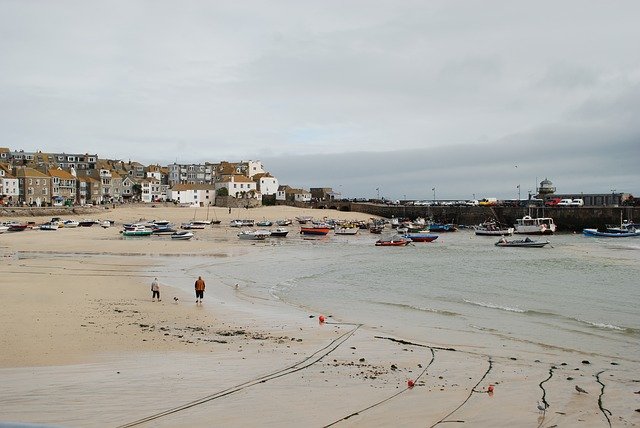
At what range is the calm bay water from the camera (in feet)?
59.2

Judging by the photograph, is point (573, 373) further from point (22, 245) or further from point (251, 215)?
point (251, 215)

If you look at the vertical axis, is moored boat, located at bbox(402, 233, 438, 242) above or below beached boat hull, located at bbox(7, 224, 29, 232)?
below

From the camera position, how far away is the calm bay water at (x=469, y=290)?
18047 mm

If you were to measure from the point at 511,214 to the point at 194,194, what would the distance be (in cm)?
6707

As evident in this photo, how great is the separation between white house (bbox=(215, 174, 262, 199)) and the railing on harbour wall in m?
24.8

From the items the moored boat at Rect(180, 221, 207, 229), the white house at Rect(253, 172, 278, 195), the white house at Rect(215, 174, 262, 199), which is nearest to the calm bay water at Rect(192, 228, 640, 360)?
the moored boat at Rect(180, 221, 207, 229)

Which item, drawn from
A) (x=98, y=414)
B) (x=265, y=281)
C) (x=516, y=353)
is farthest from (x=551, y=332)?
(x=265, y=281)

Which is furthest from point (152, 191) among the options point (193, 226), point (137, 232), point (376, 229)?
point (376, 229)

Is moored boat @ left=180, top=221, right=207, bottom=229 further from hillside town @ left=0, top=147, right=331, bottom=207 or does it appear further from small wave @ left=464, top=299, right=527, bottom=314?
small wave @ left=464, top=299, right=527, bottom=314

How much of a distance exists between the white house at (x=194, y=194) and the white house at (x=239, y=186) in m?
2.38

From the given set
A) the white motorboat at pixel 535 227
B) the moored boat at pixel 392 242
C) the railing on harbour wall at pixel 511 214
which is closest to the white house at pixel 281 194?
the railing on harbour wall at pixel 511 214

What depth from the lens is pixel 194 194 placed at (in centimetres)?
12838

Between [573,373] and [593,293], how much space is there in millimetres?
15780

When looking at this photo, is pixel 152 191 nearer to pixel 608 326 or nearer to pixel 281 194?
pixel 281 194
